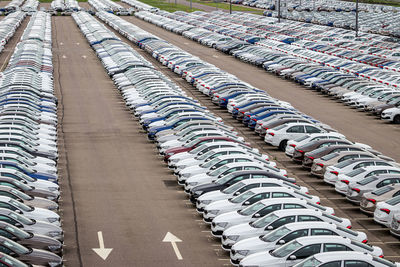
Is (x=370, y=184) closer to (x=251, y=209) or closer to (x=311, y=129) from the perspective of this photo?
(x=251, y=209)

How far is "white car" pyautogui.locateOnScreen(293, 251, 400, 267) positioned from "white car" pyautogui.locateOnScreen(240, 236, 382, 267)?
741mm

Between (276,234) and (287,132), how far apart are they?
16228 mm

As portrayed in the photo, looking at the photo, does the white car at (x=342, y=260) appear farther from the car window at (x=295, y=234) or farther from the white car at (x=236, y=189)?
the white car at (x=236, y=189)

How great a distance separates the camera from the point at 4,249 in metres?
19.1

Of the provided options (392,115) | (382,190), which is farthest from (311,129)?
(382,190)

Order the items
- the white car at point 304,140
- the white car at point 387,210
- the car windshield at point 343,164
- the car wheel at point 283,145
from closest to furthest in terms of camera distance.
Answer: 1. the white car at point 387,210
2. the car windshield at point 343,164
3. the white car at point 304,140
4. the car wheel at point 283,145

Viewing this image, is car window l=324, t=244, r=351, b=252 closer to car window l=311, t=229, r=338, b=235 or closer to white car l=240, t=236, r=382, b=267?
white car l=240, t=236, r=382, b=267

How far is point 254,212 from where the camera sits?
22.6m

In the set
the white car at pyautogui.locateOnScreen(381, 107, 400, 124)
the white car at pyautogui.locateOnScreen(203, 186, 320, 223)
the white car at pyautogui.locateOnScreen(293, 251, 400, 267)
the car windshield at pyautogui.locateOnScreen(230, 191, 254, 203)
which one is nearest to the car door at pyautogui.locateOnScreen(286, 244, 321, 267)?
the white car at pyautogui.locateOnScreen(293, 251, 400, 267)

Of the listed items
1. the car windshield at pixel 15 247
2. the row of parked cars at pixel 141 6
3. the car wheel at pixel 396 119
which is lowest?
the row of parked cars at pixel 141 6

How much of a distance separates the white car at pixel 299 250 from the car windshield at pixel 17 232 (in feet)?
19.0

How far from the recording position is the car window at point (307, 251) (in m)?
19.2

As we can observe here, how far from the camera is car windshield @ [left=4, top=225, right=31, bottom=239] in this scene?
20.4 meters

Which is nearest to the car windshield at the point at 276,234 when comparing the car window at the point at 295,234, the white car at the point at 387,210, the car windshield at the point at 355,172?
the car window at the point at 295,234
